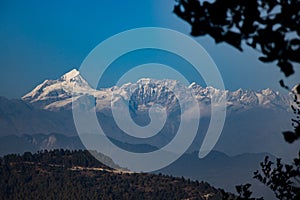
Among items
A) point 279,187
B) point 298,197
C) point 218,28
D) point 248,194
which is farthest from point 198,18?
point 279,187

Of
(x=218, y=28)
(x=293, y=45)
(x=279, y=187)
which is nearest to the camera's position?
(x=293, y=45)

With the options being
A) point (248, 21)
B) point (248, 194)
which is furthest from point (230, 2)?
point (248, 194)

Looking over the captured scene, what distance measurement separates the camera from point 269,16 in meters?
9.67

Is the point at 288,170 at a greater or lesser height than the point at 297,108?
lesser

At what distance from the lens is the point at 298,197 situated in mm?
10352

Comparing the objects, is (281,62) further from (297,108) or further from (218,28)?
(297,108)

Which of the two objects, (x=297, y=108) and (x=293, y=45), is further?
(x=297, y=108)

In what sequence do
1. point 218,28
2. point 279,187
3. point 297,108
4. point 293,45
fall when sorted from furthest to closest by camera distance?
point 297,108
point 279,187
point 218,28
point 293,45

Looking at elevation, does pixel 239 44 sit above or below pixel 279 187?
below

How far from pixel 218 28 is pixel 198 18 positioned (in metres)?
0.39

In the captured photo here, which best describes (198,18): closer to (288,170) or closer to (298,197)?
(298,197)

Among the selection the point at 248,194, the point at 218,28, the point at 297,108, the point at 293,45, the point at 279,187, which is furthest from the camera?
the point at 297,108

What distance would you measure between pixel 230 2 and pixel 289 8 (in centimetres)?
100

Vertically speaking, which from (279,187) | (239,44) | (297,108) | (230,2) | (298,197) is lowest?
(298,197)
